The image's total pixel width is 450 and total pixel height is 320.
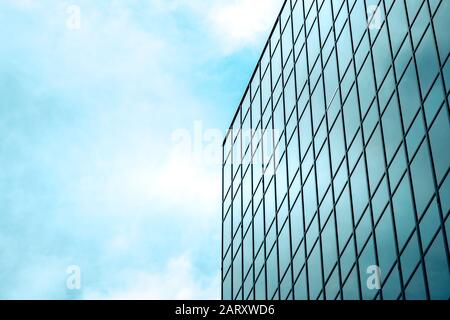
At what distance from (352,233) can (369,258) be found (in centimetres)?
211

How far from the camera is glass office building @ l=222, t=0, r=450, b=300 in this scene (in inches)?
924

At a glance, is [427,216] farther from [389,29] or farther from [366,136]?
[389,29]

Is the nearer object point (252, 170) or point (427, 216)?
point (427, 216)

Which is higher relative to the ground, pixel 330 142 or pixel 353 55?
pixel 353 55

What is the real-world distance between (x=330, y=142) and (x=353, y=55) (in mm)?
3738

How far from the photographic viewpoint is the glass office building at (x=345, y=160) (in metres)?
23.5

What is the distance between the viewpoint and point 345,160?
30078 millimetres

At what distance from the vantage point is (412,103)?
25.3 metres

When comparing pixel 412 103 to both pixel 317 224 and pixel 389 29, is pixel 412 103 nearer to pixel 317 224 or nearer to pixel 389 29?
pixel 389 29

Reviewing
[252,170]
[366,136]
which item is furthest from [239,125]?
[366,136]
